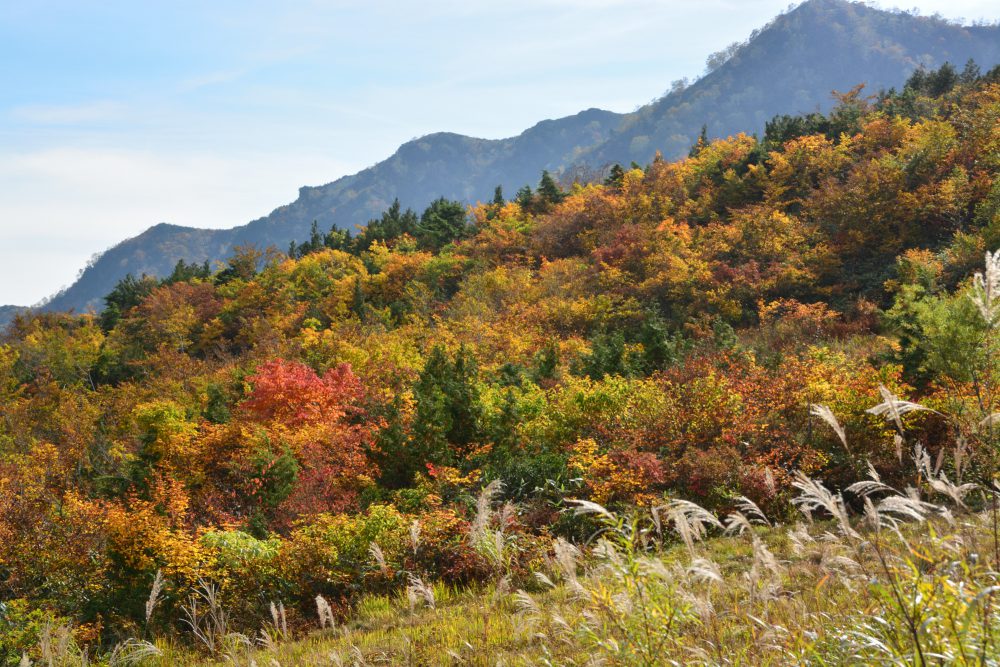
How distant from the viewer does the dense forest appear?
8352 millimetres

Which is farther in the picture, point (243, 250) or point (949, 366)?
point (243, 250)

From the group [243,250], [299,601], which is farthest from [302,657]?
[243,250]

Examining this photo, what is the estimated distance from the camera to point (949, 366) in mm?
9539

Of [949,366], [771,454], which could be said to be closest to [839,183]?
[949,366]

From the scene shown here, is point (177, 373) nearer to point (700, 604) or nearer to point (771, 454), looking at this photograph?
point (771, 454)

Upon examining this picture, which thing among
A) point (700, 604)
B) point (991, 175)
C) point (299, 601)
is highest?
point (991, 175)

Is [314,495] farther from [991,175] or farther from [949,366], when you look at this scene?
[991,175]

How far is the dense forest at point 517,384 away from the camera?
329 inches

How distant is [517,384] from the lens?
1752 cm

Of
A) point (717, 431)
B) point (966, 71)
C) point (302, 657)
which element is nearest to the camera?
point (302, 657)

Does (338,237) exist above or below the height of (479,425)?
above

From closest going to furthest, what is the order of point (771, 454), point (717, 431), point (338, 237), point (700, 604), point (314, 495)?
point (700, 604)
point (771, 454)
point (717, 431)
point (314, 495)
point (338, 237)

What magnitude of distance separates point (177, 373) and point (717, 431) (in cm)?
2838

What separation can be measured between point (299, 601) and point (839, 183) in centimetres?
3310
